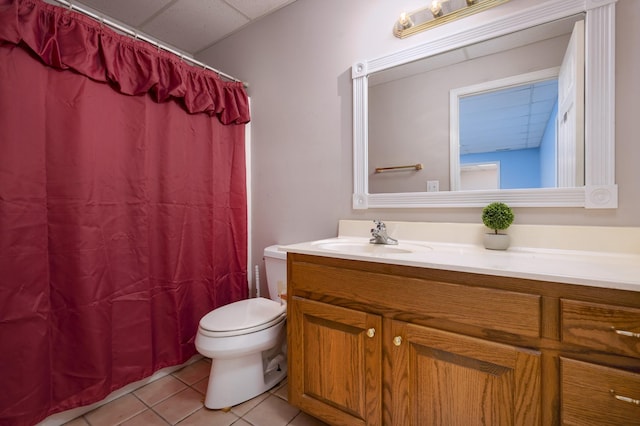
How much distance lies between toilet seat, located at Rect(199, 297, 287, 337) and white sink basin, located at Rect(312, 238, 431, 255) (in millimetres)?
455

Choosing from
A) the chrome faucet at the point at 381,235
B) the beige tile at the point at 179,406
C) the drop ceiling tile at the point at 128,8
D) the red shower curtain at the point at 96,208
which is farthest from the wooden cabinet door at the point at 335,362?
the drop ceiling tile at the point at 128,8

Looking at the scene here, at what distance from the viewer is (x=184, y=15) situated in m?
1.92

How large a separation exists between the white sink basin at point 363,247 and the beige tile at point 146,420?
1075mm

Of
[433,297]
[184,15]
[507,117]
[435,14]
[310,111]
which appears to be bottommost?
[433,297]

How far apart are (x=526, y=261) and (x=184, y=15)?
241cm

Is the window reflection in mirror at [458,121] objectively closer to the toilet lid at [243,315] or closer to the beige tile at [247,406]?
the toilet lid at [243,315]

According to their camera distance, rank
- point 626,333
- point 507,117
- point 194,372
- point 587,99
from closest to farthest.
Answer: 1. point 626,333
2. point 587,99
3. point 507,117
4. point 194,372

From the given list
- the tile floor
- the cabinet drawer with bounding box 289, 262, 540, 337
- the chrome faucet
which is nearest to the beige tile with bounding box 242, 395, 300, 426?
the tile floor

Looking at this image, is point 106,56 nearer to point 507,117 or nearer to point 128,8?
point 128,8

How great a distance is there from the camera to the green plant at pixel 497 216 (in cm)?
114

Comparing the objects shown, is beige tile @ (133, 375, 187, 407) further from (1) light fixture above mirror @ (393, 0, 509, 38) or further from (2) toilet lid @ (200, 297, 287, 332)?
(1) light fixture above mirror @ (393, 0, 509, 38)

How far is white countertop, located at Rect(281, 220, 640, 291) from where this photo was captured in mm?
690

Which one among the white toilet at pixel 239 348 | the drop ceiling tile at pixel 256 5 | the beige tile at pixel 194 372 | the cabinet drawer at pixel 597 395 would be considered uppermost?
the drop ceiling tile at pixel 256 5

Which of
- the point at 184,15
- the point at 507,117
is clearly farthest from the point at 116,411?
the point at 184,15
